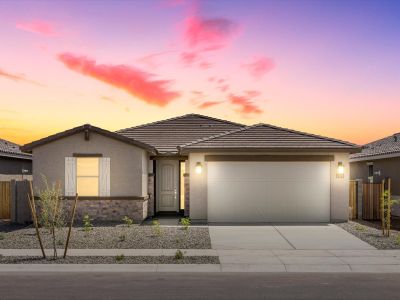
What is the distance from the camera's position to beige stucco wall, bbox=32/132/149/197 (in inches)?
831

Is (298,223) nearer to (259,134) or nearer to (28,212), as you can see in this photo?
(259,134)

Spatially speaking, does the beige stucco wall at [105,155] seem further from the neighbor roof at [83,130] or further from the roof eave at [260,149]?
the roof eave at [260,149]

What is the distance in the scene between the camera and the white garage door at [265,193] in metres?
21.2

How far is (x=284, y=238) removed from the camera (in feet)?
55.8

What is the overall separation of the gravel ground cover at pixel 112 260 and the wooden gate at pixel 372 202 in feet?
38.2

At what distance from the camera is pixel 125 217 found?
19984mm

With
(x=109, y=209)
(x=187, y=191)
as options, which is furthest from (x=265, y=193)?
(x=109, y=209)

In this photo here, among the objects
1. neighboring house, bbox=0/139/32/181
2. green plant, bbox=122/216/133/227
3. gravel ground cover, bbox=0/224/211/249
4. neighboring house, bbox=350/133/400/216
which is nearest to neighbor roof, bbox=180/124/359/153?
neighboring house, bbox=350/133/400/216

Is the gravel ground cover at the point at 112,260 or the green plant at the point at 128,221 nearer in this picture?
the gravel ground cover at the point at 112,260

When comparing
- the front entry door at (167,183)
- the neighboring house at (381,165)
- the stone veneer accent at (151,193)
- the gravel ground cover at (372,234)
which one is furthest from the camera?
the neighboring house at (381,165)

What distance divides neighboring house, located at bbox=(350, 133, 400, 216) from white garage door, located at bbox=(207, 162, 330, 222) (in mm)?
2990

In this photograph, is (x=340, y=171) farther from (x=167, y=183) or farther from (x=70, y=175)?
(x=70, y=175)

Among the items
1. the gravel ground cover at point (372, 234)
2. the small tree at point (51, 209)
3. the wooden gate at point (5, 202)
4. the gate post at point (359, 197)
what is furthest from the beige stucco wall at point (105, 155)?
the gate post at point (359, 197)

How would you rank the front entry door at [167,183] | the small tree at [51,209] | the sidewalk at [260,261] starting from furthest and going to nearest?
the front entry door at [167,183], the small tree at [51,209], the sidewalk at [260,261]
